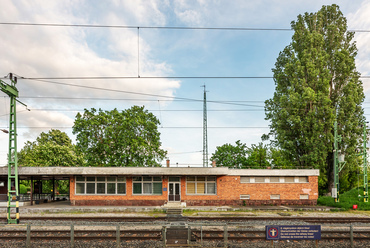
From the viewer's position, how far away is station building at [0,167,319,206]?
26.4 m

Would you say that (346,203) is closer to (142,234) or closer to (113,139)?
(142,234)

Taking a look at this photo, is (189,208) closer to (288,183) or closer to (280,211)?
(280,211)

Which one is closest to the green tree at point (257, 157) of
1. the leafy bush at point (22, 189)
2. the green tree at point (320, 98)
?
the green tree at point (320, 98)

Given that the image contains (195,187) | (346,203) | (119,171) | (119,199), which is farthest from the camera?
(195,187)

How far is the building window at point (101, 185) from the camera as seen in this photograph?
26.7 metres

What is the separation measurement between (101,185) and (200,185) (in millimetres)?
10197

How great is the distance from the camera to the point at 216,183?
88.6ft

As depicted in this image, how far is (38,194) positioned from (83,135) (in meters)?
9.49

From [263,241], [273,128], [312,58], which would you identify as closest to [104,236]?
[263,241]

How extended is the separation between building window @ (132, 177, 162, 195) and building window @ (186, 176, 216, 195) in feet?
9.86

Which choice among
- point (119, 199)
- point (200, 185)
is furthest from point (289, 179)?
point (119, 199)

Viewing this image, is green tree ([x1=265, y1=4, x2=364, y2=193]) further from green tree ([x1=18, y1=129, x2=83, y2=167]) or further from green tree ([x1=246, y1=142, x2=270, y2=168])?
green tree ([x1=18, y1=129, x2=83, y2=167])

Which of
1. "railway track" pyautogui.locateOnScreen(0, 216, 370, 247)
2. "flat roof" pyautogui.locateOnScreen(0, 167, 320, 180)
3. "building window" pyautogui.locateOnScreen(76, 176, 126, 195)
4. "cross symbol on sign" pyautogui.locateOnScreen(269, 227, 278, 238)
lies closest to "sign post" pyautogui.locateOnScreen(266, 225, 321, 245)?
"cross symbol on sign" pyautogui.locateOnScreen(269, 227, 278, 238)

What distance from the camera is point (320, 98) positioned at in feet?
103
